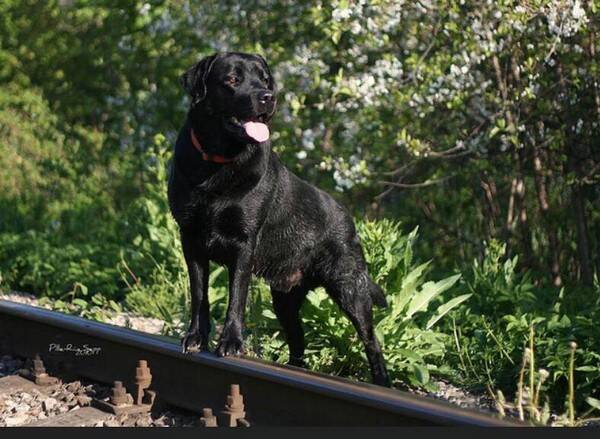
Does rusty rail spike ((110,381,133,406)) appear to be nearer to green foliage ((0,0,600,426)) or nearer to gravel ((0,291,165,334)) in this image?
green foliage ((0,0,600,426))

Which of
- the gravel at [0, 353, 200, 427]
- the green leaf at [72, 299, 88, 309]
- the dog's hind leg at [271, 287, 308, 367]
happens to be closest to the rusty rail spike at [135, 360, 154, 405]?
the gravel at [0, 353, 200, 427]

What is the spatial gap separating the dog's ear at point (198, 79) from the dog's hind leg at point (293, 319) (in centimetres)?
114

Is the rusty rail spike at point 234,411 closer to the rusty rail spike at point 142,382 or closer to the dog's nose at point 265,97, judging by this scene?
the rusty rail spike at point 142,382

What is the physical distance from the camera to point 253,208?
187 inches

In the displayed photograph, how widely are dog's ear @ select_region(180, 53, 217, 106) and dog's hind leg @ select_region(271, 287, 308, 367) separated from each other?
3.73 feet

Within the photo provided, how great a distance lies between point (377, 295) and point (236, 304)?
97 cm

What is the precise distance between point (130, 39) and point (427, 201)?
4.87 m

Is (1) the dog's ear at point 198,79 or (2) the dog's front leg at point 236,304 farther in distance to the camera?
(1) the dog's ear at point 198,79

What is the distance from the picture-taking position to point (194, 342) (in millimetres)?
4719

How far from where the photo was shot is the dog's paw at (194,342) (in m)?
4.67

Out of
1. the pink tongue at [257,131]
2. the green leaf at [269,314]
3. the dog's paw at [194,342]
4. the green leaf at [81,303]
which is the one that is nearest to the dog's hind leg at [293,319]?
the green leaf at [269,314]

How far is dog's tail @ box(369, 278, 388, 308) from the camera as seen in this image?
17.5 ft

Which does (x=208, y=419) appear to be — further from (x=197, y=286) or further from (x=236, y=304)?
(x=197, y=286)

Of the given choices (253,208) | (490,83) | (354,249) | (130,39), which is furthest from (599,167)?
(130,39)
